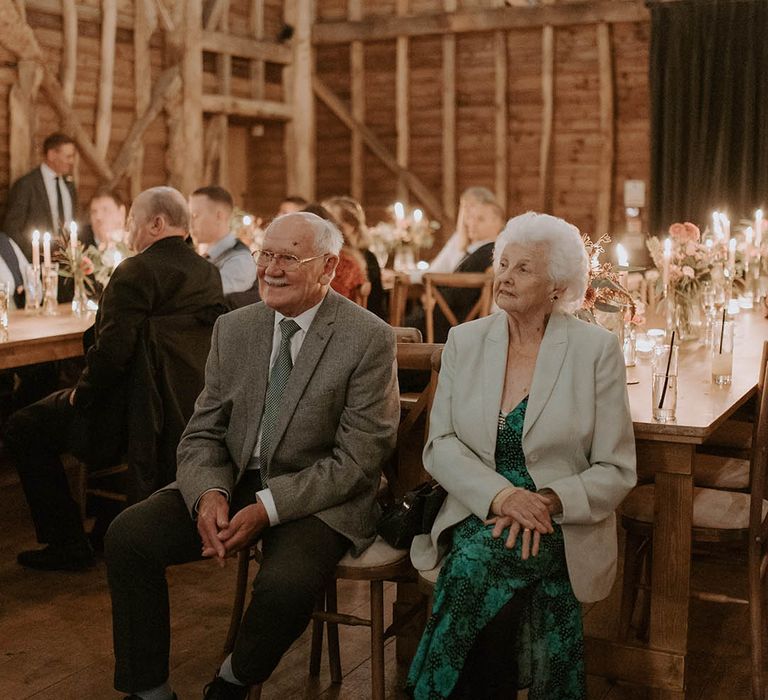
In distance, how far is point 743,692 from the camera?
3393mm

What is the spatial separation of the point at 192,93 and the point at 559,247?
778 centimetres

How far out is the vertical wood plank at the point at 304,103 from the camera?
11.4 metres

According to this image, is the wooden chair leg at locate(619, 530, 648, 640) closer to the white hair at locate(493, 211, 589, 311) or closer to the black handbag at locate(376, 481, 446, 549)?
the black handbag at locate(376, 481, 446, 549)

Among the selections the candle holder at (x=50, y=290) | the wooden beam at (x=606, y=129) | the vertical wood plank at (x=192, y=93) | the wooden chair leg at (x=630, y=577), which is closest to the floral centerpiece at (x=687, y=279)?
the wooden chair leg at (x=630, y=577)

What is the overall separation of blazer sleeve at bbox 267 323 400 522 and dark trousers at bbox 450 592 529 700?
1.87ft

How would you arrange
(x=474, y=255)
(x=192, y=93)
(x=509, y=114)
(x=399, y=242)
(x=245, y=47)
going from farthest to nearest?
(x=509, y=114) < (x=245, y=47) < (x=192, y=93) < (x=399, y=242) < (x=474, y=255)

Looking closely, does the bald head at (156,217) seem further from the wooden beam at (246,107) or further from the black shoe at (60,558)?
the wooden beam at (246,107)

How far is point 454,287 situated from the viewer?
269 inches

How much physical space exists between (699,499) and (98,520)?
8.47ft

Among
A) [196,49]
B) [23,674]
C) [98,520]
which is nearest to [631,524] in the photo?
[23,674]

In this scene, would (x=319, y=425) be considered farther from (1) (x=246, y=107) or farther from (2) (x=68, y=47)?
(1) (x=246, y=107)

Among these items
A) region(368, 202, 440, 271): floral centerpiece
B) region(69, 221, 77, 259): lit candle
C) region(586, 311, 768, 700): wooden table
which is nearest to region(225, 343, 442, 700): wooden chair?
region(586, 311, 768, 700): wooden table

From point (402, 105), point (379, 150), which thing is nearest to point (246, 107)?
point (379, 150)

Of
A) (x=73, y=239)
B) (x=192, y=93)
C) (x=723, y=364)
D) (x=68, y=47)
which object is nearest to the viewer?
(x=723, y=364)
